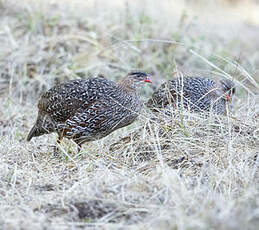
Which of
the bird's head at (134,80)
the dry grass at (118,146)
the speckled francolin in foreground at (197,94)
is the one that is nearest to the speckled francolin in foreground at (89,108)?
the bird's head at (134,80)

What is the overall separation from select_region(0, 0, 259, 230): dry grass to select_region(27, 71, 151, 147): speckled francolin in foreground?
0.20m

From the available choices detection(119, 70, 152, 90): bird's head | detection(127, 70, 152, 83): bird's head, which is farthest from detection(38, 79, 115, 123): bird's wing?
detection(127, 70, 152, 83): bird's head

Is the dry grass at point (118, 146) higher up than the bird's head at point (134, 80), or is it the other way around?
the bird's head at point (134, 80)

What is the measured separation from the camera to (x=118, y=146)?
17.2 ft

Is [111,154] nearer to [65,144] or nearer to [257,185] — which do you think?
[65,144]

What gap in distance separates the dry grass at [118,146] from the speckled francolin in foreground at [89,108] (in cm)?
20

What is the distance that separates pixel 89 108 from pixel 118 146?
0.51 metres

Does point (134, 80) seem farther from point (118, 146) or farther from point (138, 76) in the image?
point (118, 146)

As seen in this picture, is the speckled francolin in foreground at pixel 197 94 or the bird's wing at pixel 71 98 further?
the speckled francolin in foreground at pixel 197 94

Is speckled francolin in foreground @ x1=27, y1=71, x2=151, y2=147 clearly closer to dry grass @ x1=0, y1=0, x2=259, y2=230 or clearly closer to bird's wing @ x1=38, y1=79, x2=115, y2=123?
bird's wing @ x1=38, y1=79, x2=115, y2=123

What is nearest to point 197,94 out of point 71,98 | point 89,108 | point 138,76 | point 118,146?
point 138,76

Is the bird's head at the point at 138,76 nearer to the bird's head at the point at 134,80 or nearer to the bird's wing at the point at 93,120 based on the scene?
the bird's head at the point at 134,80

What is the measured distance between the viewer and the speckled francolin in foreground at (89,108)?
5.19 meters

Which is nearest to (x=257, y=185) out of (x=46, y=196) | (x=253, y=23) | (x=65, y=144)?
(x=46, y=196)
